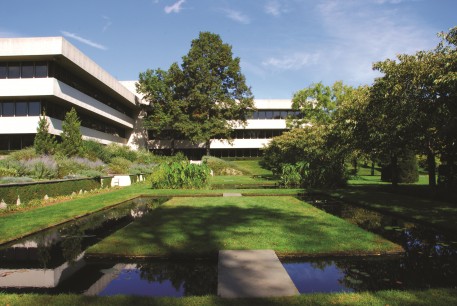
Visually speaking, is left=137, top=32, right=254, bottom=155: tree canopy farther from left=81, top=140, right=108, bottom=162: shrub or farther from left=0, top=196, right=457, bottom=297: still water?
left=0, top=196, right=457, bottom=297: still water

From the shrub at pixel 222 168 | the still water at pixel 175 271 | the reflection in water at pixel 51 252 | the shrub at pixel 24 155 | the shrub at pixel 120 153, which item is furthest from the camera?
the shrub at pixel 222 168

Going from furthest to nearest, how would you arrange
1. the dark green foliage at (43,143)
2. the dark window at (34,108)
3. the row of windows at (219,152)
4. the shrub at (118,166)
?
the row of windows at (219,152)
the dark window at (34,108)
the shrub at (118,166)
the dark green foliage at (43,143)

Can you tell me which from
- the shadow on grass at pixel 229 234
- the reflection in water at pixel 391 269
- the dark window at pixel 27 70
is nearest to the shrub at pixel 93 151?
the dark window at pixel 27 70

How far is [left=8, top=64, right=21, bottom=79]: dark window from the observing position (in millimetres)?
28844

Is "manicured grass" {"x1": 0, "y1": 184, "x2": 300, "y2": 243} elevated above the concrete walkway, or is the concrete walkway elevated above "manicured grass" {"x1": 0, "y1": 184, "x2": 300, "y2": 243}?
the concrete walkway

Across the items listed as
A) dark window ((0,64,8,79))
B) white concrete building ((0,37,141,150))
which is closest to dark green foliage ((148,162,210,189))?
white concrete building ((0,37,141,150))

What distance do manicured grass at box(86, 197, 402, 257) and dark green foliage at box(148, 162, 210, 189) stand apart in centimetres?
811

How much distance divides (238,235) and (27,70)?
2853 centimetres

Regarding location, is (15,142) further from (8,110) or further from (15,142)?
(8,110)

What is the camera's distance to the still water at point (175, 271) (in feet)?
16.8

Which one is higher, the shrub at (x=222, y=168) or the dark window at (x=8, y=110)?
the dark window at (x=8, y=110)

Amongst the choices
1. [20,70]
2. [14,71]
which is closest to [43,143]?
[20,70]

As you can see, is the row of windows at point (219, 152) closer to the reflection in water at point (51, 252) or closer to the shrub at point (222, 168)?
the shrub at point (222, 168)

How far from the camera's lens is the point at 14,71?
28.9 meters
